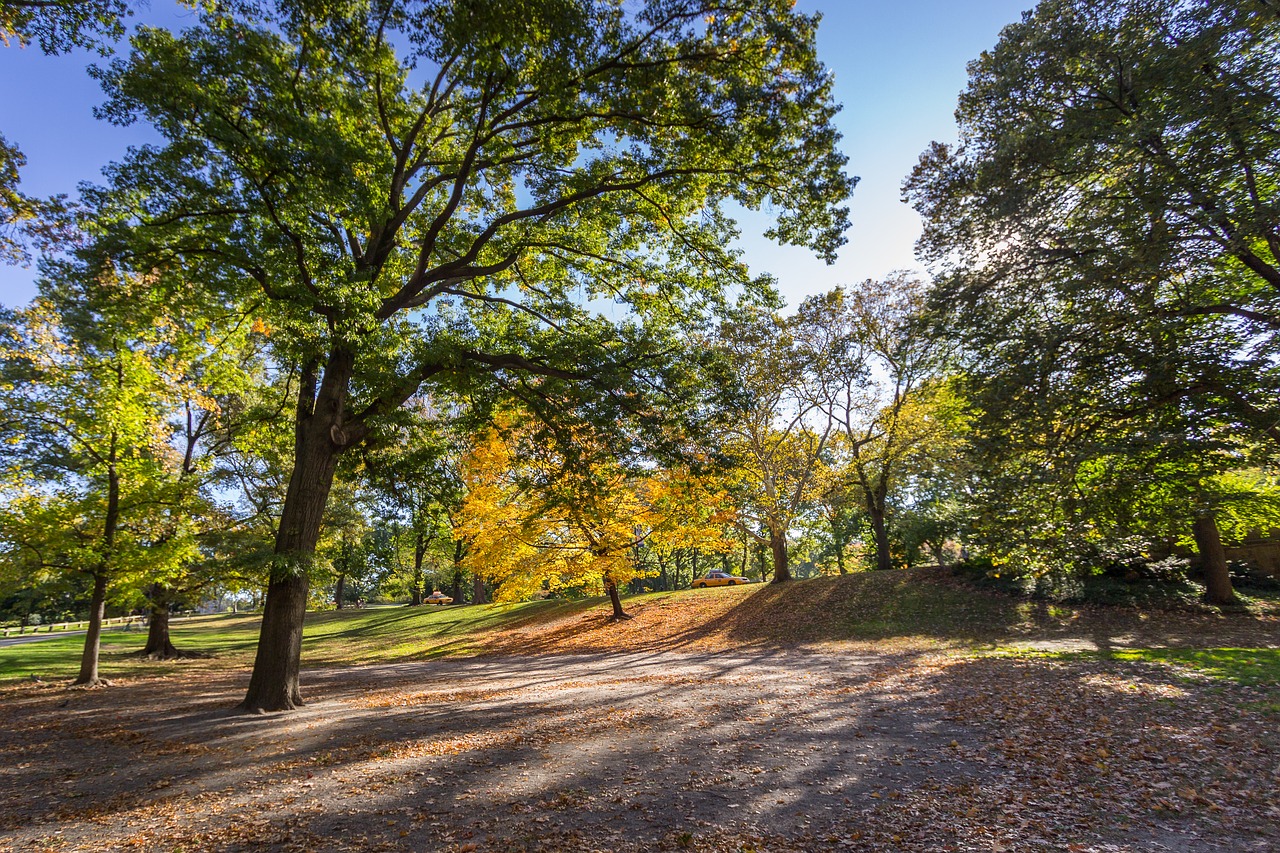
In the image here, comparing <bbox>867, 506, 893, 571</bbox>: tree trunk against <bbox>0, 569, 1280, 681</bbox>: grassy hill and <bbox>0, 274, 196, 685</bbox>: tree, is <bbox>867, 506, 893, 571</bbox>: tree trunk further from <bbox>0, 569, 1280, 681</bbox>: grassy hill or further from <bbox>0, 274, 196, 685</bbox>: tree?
<bbox>0, 274, 196, 685</bbox>: tree

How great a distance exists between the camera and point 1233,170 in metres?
8.97

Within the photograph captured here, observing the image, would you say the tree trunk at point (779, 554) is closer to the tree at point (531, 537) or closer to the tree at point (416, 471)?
the tree at point (531, 537)

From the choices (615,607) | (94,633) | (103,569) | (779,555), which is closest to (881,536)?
(779,555)

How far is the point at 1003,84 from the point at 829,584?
17.2 meters

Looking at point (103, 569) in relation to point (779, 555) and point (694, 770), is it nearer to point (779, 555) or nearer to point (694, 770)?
point (694, 770)

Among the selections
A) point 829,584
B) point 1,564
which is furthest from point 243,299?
point 829,584

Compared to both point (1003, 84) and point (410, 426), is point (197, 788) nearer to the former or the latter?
point (410, 426)

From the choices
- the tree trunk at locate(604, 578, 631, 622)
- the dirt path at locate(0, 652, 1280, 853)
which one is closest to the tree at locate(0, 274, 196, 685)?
the dirt path at locate(0, 652, 1280, 853)

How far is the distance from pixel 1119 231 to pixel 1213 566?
440 inches

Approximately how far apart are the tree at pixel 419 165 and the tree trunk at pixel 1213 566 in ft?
46.1

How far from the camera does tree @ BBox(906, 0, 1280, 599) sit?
8883 millimetres

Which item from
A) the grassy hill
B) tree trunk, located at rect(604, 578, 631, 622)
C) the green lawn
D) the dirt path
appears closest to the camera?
the dirt path

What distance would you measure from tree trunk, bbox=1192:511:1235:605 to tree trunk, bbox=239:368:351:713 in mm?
20663

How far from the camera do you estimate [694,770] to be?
575 cm
